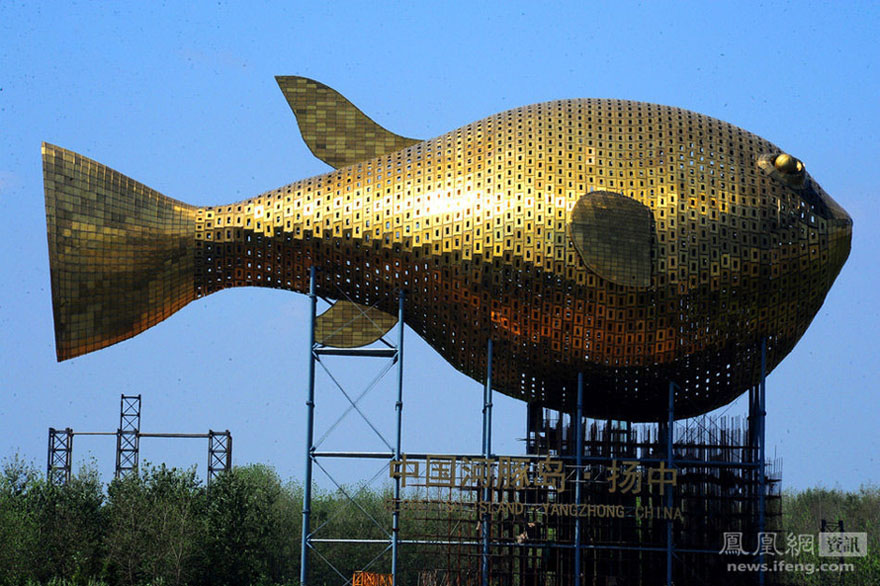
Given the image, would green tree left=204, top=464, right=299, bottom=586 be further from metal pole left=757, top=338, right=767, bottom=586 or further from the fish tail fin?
metal pole left=757, top=338, right=767, bottom=586

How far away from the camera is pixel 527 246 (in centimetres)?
2528

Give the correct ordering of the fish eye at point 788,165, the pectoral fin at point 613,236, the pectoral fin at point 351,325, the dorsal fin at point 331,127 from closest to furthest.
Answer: the pectoral fin at point 613,236
the fish eye at point 788,165
the pectoral fin at point 351,325
the dorsal fin at point 331,127

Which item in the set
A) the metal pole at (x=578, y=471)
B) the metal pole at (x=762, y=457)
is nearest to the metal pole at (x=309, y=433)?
the metal pole at (x=578, y=471)

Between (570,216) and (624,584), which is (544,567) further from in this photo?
(570,216)

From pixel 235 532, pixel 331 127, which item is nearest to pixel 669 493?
pixel 331 127

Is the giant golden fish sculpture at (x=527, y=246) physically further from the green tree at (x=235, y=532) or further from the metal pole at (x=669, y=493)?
the green tree at (x=235, y=532)

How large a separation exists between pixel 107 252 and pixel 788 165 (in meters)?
14.2

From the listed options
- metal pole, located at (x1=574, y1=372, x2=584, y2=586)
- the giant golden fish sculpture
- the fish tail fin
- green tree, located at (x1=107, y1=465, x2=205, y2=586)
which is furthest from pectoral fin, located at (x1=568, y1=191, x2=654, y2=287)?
green tree, located at (x1=107, y1=465, x2=205, y2=586)

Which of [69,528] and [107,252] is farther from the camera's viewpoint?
[69,528]

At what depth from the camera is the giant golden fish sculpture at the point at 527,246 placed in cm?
2519

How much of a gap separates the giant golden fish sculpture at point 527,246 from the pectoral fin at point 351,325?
4 centimetres

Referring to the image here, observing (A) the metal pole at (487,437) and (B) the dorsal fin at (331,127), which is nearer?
(A) the metal pole at (487,437)

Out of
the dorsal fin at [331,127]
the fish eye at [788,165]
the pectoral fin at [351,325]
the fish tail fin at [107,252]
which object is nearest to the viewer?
the fish tail fin at [107,252]

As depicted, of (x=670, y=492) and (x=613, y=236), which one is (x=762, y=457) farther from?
(x=613, y=236)
